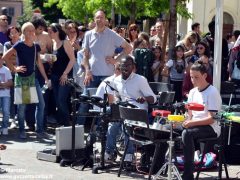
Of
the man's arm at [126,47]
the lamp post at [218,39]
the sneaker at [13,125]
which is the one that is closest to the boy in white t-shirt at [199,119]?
the lamp post at [218,39]

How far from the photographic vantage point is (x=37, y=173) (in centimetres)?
884

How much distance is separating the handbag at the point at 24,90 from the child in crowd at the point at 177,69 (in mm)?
2677

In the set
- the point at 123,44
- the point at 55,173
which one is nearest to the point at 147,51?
the point at 123,44

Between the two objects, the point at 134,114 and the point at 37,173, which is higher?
the point at 134,114

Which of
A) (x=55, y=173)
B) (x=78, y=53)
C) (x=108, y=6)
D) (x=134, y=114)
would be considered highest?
(x=108, y=6)

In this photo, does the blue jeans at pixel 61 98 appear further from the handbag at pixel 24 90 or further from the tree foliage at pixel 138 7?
the tree foliage at pixel 138 7

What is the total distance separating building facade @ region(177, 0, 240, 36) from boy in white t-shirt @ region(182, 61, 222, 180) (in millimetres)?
36413

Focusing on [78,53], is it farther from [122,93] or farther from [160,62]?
[122,93]

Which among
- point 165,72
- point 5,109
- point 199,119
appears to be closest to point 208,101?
point 199,119

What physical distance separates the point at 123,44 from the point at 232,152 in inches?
98.2

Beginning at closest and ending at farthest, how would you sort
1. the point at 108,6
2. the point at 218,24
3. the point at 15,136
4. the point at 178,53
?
the point at 218,24 < the point at 15,136 < the point at 178,53 < the point at 108,6

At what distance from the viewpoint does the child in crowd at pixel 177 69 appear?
12641 millimetres

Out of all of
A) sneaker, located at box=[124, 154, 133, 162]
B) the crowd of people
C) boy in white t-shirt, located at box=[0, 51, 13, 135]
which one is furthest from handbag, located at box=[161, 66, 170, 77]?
sneaker, located at box=[124, 154, 133, 162]

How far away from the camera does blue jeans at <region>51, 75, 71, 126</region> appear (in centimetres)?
1199
